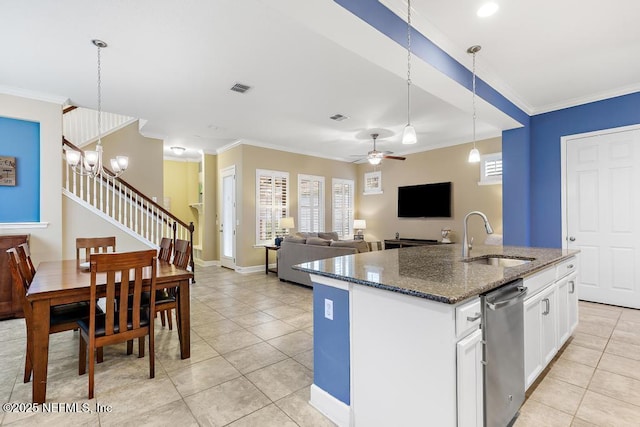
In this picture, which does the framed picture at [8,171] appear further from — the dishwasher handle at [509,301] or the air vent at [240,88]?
the dishwasher handle at [509,301]

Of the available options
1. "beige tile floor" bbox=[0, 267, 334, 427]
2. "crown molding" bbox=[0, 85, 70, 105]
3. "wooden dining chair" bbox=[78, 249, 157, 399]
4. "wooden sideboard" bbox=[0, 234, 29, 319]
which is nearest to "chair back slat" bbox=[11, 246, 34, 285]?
"wooden dining chair" bbox=[78, 249, 157, 399]

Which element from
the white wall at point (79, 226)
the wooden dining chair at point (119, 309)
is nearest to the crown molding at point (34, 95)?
the white wall at point (79, 226)

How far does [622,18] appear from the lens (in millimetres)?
2623

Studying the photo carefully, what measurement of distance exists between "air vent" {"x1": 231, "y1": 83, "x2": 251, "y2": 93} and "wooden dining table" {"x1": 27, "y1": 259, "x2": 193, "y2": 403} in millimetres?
→ 2532

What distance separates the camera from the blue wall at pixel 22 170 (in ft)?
13.0

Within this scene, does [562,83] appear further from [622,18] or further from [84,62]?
[84,62]

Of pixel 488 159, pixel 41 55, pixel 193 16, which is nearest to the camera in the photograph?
pixel 193 16

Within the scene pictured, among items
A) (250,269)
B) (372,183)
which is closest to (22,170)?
(250,269)

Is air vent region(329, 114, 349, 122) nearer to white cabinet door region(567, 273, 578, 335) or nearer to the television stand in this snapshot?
the television stand

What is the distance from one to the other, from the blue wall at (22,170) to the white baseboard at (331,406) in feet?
14.8

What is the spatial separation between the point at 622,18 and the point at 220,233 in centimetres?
755

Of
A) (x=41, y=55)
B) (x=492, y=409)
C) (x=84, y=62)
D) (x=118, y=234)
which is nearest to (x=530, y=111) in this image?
(x=492, y=409)

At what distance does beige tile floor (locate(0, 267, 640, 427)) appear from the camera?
6.41 ft

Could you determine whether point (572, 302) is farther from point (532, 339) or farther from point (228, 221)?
point (228, 221)
